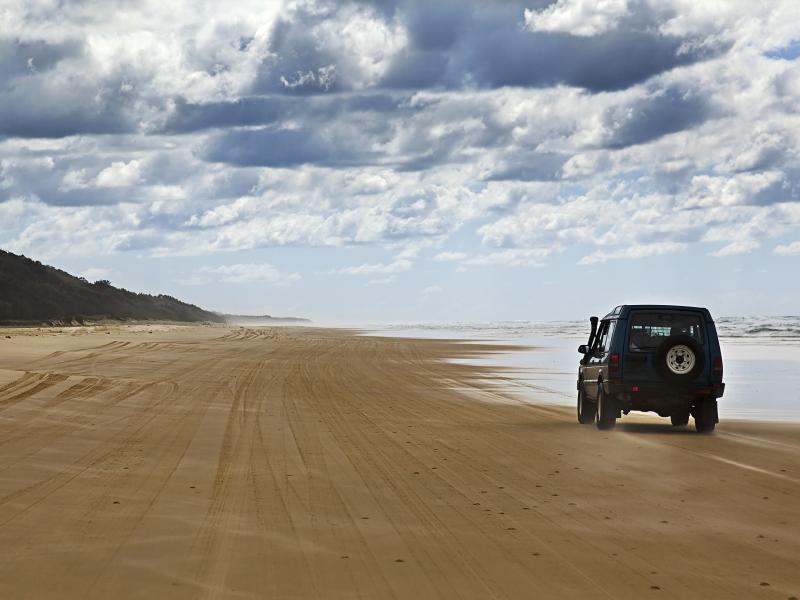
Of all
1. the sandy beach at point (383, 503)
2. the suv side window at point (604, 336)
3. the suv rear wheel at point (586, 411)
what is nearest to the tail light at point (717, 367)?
the sandy beach at point (383, 503)

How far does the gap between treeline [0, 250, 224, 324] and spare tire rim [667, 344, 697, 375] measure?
9132 cm

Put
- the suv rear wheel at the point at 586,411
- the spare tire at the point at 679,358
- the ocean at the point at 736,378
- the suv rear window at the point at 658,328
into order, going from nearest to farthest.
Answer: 1. the spare tire at the point at 679,358
2. the suv rear window at the point at 658,328
3. the suv rear wheel at the point at 586,411
4. the ocean at the point at 736,378

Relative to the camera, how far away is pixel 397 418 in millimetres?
20109

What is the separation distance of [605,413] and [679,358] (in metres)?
1.49

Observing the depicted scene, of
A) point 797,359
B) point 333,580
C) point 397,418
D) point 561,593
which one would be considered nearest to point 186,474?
point 333,580

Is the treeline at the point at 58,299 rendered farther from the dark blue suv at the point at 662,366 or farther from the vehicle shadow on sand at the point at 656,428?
the dark blue suv at the point at 662,366

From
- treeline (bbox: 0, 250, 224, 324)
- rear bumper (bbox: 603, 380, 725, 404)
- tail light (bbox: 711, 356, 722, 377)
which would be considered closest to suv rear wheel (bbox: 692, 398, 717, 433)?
rear bumper (bbox: 603, 380, 725, 404)

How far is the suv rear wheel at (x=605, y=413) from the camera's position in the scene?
18766 mm

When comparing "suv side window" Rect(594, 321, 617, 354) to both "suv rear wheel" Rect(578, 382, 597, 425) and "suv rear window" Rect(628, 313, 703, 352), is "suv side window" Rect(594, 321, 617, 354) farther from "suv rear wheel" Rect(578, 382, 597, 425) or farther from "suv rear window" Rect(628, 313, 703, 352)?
"suv rear wheel" Rect(578, 382, 597, 425)

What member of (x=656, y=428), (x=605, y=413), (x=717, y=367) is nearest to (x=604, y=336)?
(x=605, y=413)

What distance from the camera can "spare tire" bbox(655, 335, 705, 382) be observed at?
18.2 metres

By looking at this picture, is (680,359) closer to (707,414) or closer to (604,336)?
(707,414)

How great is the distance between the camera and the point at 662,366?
18.4m

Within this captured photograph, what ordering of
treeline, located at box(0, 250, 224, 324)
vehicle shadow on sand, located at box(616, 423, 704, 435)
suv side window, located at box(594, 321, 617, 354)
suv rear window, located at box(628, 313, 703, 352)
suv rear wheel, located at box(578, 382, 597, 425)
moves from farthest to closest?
treeline, located at box(0, 250, 224, 324)
suv rear wheel, located at box(578, 382, 597, 425)
suv side window, located at box(594, 321, 617, 354)
vehicle shadow on sand, located at box(616, 423, 704, 435)
suv rear window, located at box(628, 313, 703, 352)
